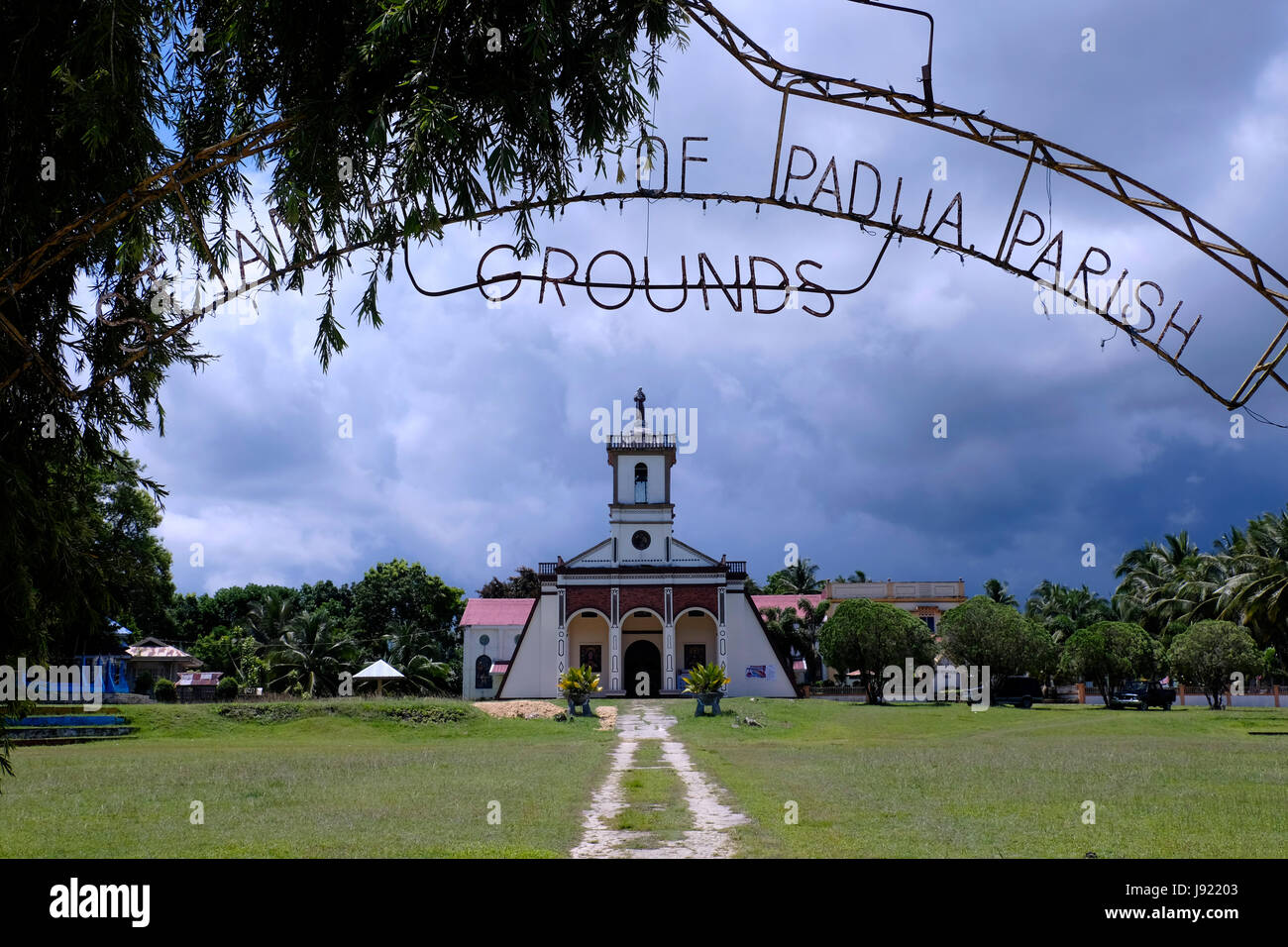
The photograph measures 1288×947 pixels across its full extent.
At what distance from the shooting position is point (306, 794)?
39.6 feet

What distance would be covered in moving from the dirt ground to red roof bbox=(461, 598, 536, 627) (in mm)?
15937

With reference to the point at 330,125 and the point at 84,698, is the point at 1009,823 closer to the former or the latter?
the point at 330,125

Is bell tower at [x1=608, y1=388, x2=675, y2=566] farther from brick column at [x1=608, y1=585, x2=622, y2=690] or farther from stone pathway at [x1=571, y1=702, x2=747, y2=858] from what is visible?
stone pathway at [x1=571, y1=702, x2=747, y2=858]

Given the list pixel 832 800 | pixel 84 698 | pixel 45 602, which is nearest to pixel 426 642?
pixel 84 698

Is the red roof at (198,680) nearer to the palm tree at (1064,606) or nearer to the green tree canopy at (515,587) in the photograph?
the green tree canopy at (515,587)

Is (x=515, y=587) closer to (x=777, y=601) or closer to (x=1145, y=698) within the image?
(x=777, y=601)

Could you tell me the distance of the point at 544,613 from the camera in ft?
142

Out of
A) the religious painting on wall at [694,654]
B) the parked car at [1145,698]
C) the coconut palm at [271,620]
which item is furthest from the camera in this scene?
the religious painting on wall at [694,654]

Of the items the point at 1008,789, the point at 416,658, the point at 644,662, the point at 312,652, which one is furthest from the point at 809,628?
the point at 1008,789

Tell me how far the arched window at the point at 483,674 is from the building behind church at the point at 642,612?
376 centimetres

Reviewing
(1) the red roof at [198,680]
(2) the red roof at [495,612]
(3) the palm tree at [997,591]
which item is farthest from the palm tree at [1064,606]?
(1) the red roof at [198,680]

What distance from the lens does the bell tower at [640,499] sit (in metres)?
44.0

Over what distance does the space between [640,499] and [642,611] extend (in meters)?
4.93

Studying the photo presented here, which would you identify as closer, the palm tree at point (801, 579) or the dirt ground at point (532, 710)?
the dirt ground at point (532, 710)
